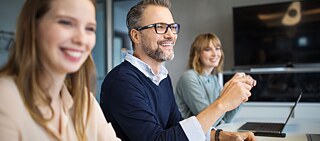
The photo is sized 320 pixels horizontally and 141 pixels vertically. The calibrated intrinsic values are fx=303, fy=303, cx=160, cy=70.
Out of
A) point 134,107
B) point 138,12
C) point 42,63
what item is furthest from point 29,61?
point 138,12

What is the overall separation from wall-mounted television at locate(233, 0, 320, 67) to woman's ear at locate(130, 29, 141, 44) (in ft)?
7.50

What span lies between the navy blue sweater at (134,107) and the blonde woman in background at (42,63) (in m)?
0.33

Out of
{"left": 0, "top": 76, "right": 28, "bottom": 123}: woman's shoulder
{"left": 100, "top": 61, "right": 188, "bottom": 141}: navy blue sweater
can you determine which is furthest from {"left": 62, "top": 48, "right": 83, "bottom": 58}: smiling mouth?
{"left": 100, "top": 61, "right": 188, "bottom": 141}: navy blue sweater

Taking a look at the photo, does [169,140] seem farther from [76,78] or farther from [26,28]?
[26,28]

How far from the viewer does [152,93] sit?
119 centimetres

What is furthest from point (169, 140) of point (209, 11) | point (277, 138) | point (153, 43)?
point (209, 11)

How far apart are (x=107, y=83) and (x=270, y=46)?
2596mm

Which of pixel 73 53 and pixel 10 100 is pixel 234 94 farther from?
pixel 10 100

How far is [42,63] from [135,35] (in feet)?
2.21

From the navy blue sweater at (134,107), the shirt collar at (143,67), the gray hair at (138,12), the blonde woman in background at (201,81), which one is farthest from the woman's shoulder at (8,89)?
the blonde woman in background at (201,81)

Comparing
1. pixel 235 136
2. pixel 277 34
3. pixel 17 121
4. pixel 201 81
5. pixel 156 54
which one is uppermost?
pixel 277 34

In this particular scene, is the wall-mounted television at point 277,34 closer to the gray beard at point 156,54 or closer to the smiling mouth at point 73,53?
the gray beard at point 156,54

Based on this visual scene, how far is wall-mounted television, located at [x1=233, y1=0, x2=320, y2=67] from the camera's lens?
3131 millimetres

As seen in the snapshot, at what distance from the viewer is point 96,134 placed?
2.71 ft
